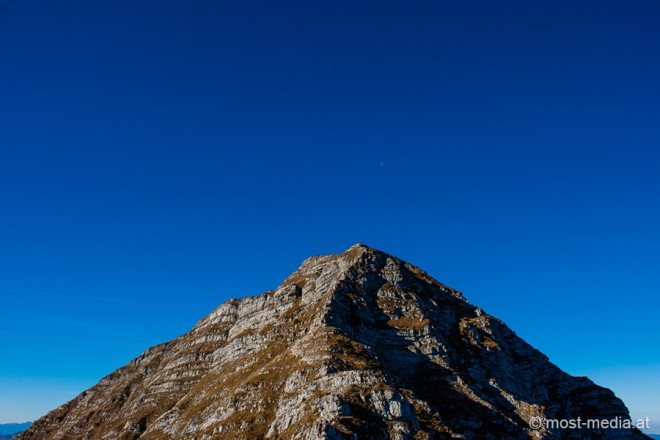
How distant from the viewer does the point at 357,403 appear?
138 metres

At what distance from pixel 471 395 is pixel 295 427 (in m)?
76.5

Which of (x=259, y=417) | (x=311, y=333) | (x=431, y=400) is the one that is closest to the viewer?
(x=259, y=417)

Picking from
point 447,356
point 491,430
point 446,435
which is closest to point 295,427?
point 446,435

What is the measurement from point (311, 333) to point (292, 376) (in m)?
30.4

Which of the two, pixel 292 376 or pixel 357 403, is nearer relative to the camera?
pixel 357 403

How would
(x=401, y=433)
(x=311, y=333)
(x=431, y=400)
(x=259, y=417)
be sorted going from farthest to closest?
(x=311, y=333)
(x=431, y=400)
(x=259, y=417)
(x=401, y=433)

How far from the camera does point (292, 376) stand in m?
161

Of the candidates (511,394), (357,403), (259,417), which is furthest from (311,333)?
(511,394)

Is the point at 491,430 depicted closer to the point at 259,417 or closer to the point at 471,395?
the point at 471,395

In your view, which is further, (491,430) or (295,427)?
(491,430)

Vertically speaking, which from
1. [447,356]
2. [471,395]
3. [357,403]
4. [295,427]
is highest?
[447,356]

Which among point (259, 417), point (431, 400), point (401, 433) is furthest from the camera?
point (431, 400)

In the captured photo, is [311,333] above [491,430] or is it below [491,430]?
above

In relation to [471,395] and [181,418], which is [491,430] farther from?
[181,418]
